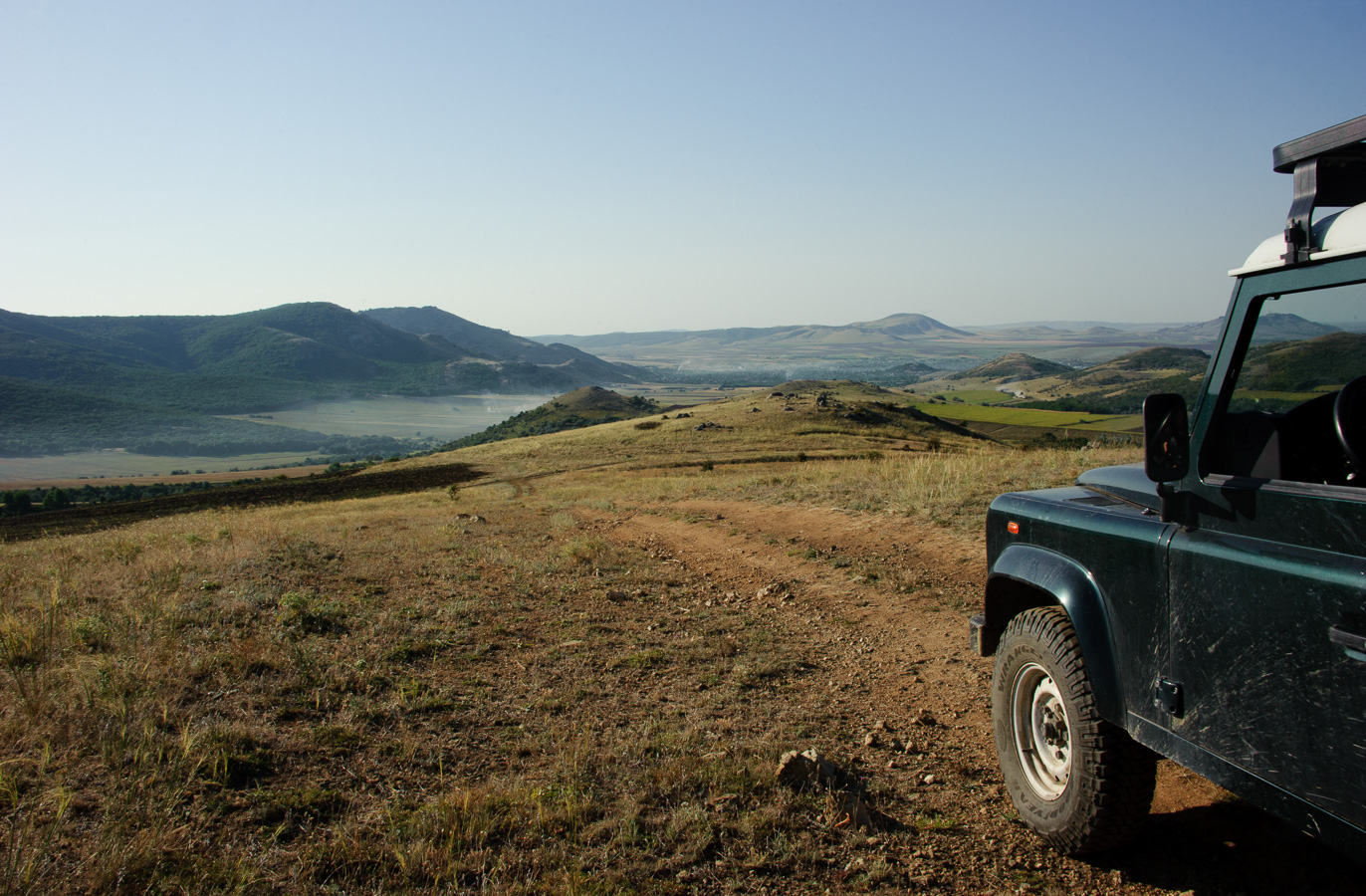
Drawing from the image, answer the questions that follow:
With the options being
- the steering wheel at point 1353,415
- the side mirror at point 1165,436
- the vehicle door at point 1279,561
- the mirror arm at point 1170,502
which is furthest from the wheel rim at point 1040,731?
the steering wheel at point 1353,415

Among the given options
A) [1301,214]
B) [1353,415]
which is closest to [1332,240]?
[1301,214]

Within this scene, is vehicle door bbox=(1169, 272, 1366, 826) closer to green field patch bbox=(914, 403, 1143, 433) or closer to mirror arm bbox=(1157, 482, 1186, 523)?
mirror arm bbox=(1157, 482, 1186, 523)

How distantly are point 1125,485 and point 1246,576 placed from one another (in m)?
1.19

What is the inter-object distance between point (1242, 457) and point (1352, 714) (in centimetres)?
110

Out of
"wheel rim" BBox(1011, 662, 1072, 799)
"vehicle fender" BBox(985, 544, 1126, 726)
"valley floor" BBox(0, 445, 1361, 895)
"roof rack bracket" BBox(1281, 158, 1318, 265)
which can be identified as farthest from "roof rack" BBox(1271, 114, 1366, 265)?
"valley floor" BBox(0, 445, 1361, 895)

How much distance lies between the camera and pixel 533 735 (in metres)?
5.25

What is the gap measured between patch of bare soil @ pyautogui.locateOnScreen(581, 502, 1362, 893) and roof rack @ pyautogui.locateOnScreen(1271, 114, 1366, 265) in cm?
274

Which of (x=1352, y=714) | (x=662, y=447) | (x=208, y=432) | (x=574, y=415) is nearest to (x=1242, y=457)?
(x=1352, y=714)

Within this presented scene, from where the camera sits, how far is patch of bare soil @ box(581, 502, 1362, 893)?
344cm

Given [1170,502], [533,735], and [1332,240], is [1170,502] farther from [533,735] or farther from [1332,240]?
[533,735]

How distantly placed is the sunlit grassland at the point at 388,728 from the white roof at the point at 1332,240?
10.5 ft

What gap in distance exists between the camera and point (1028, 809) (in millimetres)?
3834

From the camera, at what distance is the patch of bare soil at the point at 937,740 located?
11.3 feet

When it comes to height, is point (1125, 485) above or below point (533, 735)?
above
